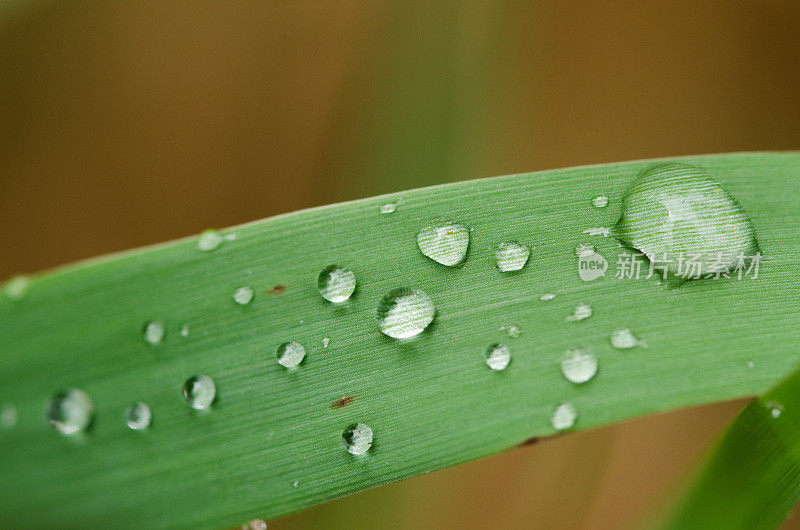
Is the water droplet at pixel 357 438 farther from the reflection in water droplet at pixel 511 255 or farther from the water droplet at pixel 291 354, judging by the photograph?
Result: the reflection in water droplet at pixel 511 255

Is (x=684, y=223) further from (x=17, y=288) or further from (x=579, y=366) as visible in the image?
(x=17, y=288)

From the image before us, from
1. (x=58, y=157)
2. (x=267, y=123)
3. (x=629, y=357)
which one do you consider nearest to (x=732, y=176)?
(x=629, y=357)

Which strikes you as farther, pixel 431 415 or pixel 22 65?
pixel 22 65

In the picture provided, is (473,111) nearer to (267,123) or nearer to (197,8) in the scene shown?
(267,123)

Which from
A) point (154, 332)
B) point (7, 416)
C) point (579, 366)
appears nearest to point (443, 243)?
point (579, 366)

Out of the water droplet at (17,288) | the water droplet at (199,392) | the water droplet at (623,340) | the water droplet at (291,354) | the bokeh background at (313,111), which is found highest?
the bokeh background at (313,111)

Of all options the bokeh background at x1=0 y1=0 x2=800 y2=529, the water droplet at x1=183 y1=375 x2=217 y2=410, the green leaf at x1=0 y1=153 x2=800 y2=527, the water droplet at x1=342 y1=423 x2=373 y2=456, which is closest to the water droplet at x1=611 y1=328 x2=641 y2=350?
the green leaf at x1=0 y1=153 x2=800 y2=527

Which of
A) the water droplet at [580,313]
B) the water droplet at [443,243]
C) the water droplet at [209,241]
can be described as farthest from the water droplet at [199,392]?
the water droplet at [580,313]
